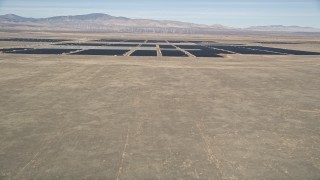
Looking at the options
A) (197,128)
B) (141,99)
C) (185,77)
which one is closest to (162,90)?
(141,99)

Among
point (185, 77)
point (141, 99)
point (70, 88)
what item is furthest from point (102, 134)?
point (185, 77)

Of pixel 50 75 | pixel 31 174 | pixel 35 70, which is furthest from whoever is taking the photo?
pixel 35 70

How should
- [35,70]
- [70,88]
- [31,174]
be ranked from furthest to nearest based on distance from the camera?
1. [35,70]
2. [70,88]
3. [31,174]

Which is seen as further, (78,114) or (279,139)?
(78,114)

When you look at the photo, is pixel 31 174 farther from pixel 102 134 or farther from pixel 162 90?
pixel 162 90

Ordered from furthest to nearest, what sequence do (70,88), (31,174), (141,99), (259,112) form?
(70,88) → (141,99) → (259,112) → (31,174)

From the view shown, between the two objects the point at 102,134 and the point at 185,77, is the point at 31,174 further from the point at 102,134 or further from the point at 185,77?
the point at 185,77
